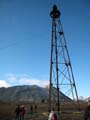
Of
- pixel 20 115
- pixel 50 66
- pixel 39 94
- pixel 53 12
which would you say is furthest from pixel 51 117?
pixel 39 94

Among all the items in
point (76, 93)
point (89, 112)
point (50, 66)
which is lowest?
point (89, 112)

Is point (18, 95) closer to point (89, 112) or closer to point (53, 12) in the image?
point (53, 12)

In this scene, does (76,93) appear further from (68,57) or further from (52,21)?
(52,21)

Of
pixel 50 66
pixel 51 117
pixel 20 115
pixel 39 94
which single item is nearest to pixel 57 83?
pixel 50 66

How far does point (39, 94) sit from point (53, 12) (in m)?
161

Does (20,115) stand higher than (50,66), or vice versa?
(50,66)

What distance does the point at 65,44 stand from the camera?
38.1m

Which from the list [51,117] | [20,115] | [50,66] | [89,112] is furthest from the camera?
[50,66]

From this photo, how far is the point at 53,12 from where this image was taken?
1468 inches

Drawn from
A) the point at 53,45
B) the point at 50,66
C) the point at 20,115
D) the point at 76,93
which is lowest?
the point at 20,115

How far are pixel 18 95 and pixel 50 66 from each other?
163m

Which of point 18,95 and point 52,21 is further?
point 18,95

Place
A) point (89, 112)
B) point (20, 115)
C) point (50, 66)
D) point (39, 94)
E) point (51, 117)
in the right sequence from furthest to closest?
point (39, 94) → point (50, 66) → point (20, 115) → point (51, 117) → point (89, 112)

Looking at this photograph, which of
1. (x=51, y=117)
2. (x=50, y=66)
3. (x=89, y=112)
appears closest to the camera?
(x=89, y=112)
